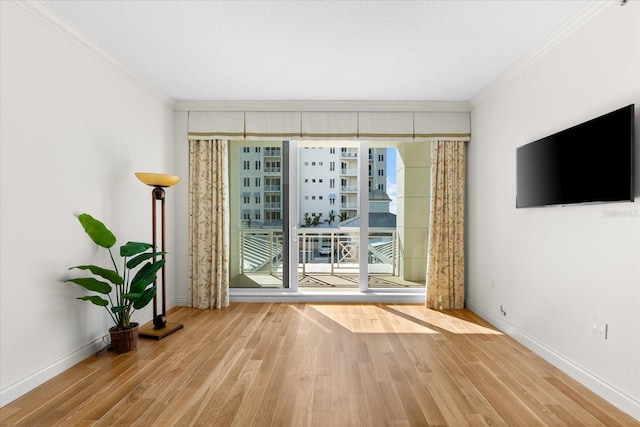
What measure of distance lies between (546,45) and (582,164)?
115cm

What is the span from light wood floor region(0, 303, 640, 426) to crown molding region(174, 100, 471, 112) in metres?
2.66

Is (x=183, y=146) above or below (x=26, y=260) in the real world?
above

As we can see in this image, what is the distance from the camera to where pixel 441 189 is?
4469 mm

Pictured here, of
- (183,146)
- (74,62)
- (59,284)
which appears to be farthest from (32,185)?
(183,146)

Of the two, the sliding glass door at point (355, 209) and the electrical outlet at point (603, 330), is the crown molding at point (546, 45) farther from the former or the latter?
the electrical outlet at point (603, 330)

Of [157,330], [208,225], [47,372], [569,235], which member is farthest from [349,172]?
[47,372]

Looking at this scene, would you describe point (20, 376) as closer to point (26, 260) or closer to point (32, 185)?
point (26, 260)

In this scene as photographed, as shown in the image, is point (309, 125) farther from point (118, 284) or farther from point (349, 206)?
point (118, 284)

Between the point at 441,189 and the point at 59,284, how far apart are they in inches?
160

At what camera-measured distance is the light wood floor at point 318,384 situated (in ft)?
6.82

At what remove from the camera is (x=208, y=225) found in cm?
452

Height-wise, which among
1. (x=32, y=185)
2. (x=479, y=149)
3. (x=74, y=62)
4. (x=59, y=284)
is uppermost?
(x=74, y=62)

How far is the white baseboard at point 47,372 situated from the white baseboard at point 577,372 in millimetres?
3822

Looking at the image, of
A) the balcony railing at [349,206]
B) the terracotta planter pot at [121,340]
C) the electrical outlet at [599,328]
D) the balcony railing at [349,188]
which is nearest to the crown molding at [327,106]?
the balcony railing at [349,188]
